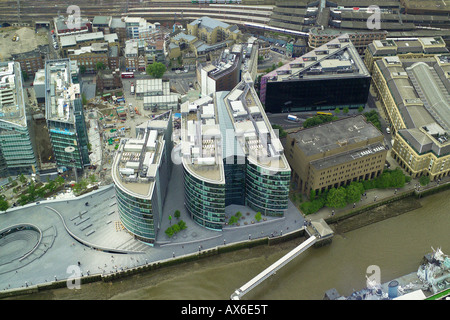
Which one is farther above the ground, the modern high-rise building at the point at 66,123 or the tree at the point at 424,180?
the modern high-rise building at the point at 66,123

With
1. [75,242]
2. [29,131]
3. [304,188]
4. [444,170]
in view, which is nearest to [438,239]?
[444,170]

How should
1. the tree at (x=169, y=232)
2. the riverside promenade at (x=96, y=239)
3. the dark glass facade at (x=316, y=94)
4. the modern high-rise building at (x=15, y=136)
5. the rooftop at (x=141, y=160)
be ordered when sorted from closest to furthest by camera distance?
the riverside promenade at (x=96, y=239)
the rooftop at (x=141, y=160)
the tree at (x=169, y=232)
the modern high-rise building at (x=15, y=136)
the dark glass facade at (x=316, y=94)

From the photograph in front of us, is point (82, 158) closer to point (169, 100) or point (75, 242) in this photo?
point (75, 242)

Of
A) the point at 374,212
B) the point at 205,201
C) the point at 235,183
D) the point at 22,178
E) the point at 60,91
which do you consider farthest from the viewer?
the point at 60,91

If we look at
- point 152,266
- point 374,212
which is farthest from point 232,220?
point 374,212

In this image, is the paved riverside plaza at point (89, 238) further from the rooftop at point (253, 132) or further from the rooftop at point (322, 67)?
the rooftop at point (322, 67)

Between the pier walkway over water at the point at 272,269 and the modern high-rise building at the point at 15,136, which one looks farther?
the modern high-rise building at the point at 15,136

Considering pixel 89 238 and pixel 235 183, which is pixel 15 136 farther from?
pixel 235 183

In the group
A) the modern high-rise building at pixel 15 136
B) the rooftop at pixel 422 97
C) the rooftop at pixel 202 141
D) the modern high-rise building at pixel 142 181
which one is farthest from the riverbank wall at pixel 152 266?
the rooftop at pixel 422 97
